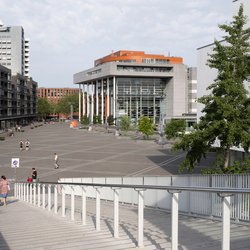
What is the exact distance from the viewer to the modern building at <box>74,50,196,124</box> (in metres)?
107

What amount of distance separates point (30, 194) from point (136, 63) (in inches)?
3615

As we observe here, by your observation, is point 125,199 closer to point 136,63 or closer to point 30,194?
point 30,194

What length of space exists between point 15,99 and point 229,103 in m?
104

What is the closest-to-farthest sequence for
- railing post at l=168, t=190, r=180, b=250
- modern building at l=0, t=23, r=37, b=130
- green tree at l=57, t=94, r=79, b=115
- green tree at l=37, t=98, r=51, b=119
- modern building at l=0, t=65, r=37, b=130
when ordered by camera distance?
railing post at l=168, t=190, r=180, b=250 < modern building at l=0, t=65, r=37, b=130 < modern building at l=0, t=23, r=37, b=130 < green tree at l=37, t=98, r=51, b=119 < green tree at l=57, t=94, r=79, b=115

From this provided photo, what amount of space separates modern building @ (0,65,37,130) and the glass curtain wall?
28270mm

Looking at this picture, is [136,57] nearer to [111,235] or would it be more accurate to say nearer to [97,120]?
[97,120]

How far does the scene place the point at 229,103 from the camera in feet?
55.5

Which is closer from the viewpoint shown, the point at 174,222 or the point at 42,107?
the point at 174,222

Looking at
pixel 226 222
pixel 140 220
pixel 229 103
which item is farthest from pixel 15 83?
pixel 226 222

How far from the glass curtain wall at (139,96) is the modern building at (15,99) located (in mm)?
28270

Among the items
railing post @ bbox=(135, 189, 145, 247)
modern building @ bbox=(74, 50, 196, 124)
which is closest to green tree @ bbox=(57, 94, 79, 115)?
modern building @ bbox=(74, 50, 196, 124)

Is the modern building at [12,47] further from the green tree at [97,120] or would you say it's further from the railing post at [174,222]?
the railing post at [174,222]

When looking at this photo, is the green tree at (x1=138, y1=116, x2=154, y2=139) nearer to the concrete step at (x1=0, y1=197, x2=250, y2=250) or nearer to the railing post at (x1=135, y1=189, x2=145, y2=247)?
the concrete step at (x1=0, y1=197, x2=250, y2=250)

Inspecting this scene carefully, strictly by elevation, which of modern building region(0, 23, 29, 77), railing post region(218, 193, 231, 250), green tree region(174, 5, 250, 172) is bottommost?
railing post region(218, 193, 231, 250)
